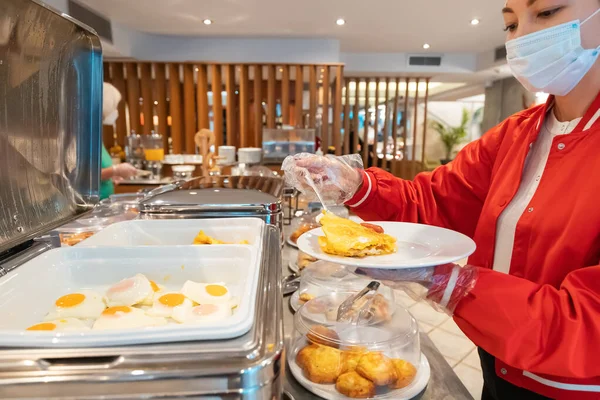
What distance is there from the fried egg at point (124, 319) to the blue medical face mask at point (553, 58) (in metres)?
1.09

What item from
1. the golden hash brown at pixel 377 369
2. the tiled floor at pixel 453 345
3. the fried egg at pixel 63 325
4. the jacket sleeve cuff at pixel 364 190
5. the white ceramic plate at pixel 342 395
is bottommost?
the tiled floor at pixel 453 345

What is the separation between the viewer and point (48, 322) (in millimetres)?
694

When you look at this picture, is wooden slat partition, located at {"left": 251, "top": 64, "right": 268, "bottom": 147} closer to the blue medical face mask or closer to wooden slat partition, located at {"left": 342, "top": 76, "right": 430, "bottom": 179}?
wooden slat partition, located at {"left": 342, "top": 76, "right": 430, "bottom": 179}

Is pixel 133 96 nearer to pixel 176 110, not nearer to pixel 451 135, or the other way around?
pixel 176 110

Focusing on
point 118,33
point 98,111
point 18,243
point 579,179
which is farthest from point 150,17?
point 579,179

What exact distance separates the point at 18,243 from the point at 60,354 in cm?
44

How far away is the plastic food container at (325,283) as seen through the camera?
1.19 m

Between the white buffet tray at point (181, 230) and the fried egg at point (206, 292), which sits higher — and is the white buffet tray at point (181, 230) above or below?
above

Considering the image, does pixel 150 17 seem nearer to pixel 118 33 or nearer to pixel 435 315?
pixel 118 33

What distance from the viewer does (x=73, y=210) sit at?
3.55ft

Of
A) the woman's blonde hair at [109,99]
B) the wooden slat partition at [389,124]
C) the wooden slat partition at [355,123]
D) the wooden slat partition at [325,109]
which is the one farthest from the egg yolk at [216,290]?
the wooden slat partition at [355,123]

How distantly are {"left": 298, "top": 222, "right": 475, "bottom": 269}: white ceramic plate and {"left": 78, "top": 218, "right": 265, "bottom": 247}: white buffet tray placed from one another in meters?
0.23

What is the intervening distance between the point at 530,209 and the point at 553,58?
0.39m

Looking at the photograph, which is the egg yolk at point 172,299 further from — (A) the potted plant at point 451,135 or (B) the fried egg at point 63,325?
(A) the potted plant at point 451,135
